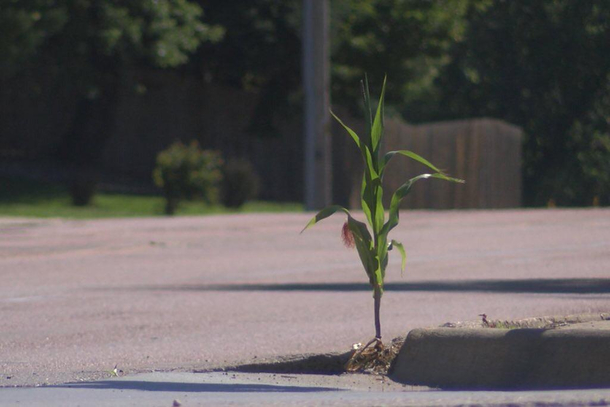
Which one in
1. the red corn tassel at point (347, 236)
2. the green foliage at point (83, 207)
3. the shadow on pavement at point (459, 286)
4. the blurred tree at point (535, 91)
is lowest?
the shadow on pavement at point (459, 286)

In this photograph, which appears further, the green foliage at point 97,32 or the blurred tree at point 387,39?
the blurred tree at point 387,39

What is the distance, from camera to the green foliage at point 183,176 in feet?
75.6

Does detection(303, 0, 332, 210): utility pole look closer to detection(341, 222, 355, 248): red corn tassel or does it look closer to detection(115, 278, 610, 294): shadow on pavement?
detection(115, 278, 610, 294): shadow on pavement

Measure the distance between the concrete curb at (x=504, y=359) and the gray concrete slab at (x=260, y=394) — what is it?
174 millimetres

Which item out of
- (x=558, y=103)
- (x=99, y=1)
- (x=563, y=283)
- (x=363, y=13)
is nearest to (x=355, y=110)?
(x=363, y=13)

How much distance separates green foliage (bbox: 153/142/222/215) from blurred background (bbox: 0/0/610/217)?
0.10 feet

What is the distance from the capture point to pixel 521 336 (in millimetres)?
5879

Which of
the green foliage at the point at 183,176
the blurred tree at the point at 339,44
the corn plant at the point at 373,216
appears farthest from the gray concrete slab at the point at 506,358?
the blurred tree at the point at 339,44

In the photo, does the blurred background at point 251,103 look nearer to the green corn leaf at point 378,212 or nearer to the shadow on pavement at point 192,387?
the green corn leaf at point 378,212

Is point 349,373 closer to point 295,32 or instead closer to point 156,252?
point 156,252

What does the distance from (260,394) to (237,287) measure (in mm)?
5298

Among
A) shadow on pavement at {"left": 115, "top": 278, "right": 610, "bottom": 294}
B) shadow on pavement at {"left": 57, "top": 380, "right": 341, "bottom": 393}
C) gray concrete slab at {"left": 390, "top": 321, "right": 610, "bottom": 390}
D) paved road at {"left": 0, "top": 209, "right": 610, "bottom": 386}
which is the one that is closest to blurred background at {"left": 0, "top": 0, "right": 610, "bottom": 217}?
paved road at {"left": 0, "top": 209, "right": 610, "bottom": 386}

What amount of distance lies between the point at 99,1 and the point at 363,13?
23.1 ft

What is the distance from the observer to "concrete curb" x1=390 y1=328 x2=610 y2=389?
559cm
